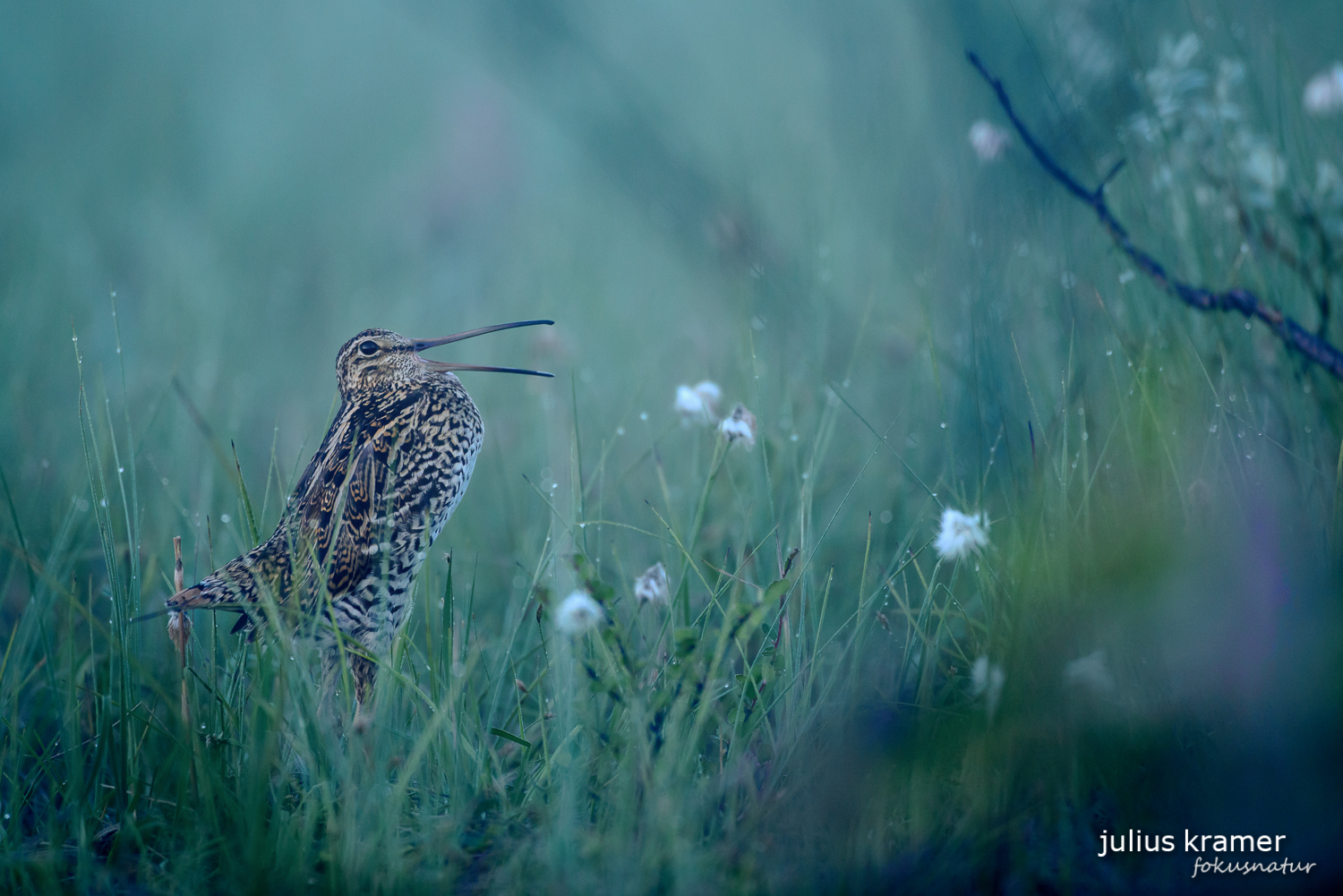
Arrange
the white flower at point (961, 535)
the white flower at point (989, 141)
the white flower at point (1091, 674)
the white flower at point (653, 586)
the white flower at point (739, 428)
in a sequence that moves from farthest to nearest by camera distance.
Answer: the white flower at point (989, 141), the white flower at point (739, 428), the white flower at point (653, 586), the white flower at point (961, 535), the white flower at point (1091, 674)

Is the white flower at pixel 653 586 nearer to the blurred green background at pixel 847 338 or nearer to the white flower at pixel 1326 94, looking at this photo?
the blurred green background at pixel 847 338

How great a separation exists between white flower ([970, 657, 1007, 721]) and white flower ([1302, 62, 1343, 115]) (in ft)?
7.54

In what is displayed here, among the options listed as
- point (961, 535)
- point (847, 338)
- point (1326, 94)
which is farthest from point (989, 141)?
point (961, 535)

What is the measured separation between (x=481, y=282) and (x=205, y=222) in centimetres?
248

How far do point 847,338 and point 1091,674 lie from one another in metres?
2.49

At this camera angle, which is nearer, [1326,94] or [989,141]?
[989,141]

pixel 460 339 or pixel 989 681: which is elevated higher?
pixel 460 339

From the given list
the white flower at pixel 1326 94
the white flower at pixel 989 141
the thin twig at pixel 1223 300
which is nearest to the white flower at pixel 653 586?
the thin twig at pixel 1223 300

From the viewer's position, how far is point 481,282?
5.95 m

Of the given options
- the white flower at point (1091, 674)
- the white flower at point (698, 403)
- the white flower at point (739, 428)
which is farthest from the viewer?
the white flower at point (698, 403)

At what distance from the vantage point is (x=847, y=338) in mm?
3846

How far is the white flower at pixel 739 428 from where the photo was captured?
212cm

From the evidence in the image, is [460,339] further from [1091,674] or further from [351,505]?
[1091,674]

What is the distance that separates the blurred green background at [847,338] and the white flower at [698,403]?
144 mm
